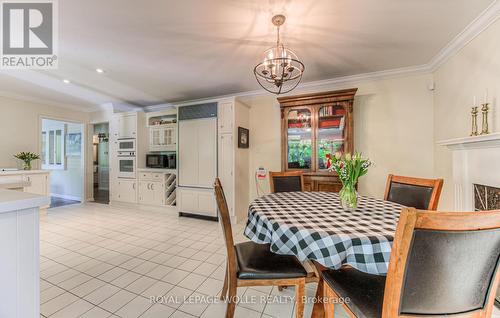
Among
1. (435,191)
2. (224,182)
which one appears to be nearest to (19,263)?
(435,191)

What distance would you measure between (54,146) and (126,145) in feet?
9.60

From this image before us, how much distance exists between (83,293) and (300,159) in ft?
10.2

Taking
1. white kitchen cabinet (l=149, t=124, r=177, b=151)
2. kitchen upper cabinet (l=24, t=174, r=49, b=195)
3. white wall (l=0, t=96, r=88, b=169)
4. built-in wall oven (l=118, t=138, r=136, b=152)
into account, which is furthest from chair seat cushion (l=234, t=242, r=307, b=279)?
white wall (l=0, t=96, r=88, b=169)

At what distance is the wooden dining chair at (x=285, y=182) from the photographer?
2.58 metres

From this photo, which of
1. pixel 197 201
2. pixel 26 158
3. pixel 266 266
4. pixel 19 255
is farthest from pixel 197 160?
pixel 26 158

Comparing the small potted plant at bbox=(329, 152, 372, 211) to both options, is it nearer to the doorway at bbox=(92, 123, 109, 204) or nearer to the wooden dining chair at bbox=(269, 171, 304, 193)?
the wooden dining chair at bbox=(269, 171, 304, 193)

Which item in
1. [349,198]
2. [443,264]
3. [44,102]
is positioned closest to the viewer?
[443,264]

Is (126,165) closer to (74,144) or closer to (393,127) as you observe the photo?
(74,144)

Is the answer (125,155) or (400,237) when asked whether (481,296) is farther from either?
(125,155)

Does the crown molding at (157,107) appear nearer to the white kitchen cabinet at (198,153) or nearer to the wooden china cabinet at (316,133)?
the white kitchen cabinet at (198,153)

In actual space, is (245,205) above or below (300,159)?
below

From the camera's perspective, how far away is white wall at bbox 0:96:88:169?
4.23 metres

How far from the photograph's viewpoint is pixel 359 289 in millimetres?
1094

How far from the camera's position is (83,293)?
1835 mm
